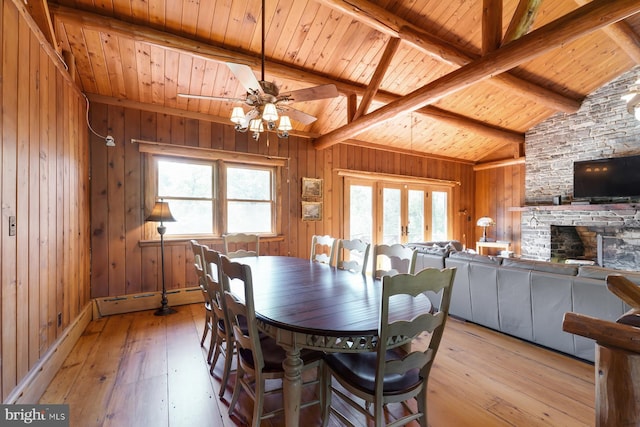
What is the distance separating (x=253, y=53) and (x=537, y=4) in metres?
2.88

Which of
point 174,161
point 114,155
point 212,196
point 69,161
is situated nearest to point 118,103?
point 114,155

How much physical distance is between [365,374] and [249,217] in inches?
137

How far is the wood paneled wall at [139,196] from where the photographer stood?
3.44 meters

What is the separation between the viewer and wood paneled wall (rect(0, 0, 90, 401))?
1.58 meters

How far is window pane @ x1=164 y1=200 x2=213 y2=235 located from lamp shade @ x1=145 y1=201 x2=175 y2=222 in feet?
1.39

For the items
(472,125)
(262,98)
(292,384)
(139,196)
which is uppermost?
(472,125)

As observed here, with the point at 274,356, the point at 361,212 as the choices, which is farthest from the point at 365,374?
the point at 361,212

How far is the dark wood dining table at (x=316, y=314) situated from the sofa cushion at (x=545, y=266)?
1.68 metres

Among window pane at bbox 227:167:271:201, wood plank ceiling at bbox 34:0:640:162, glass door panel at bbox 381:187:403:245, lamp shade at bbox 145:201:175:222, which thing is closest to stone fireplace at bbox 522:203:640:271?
wood plank ceiling at bbox 34:0:640:162

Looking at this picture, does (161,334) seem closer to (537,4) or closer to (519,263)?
(519,263)

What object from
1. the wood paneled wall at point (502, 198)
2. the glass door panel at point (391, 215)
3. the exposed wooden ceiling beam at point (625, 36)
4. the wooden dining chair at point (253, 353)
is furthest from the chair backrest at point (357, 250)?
the wood paneled wall at point (502, 198)

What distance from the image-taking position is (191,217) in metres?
4.05

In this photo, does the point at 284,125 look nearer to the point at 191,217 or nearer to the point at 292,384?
the point at 292,384

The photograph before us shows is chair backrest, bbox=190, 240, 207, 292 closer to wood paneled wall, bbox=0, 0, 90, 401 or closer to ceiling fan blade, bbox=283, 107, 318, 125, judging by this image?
wood paneled wall, bbox=0, 0, 90, 401
